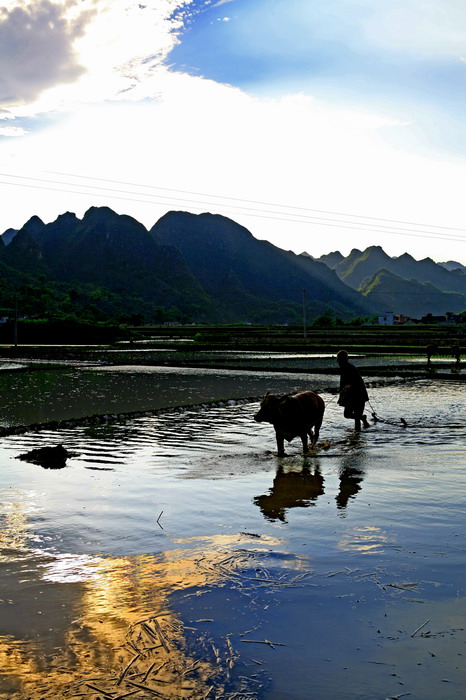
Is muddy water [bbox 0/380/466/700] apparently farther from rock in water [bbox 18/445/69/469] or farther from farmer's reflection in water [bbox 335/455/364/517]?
rock in water [bbox 18/445/69/469]

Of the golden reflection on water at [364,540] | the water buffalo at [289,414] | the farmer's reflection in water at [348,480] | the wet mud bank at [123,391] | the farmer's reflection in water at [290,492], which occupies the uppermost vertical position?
the water buffalo at [289,414]

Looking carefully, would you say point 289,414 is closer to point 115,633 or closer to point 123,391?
point 115,633

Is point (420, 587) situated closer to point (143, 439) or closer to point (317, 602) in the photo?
point (317, 602)

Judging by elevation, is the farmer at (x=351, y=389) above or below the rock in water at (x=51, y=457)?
above

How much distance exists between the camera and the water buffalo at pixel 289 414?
40.5 ft

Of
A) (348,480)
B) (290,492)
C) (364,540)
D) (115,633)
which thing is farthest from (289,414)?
(115,633)

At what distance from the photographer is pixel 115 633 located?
543 centimetres

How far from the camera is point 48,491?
1049cm

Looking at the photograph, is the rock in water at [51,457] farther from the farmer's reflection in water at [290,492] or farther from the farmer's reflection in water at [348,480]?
the farmer's reflection in water at [348,480]

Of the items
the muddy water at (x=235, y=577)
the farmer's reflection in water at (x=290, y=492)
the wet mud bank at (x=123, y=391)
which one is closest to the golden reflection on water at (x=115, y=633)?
the muddy water at (x=235, y=577)

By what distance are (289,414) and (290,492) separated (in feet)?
8.48

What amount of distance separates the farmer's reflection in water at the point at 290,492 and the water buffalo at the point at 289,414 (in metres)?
0.92

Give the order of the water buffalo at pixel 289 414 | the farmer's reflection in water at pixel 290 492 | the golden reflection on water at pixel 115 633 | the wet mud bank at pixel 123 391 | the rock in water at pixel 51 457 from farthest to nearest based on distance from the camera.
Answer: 1. the wet mud bank at pixel 123 391
2. the rock in water at pixel 51 457
3. the water buffalo at pixel 289 414
4. the farmer's reflection in water at pixel 290 492
5. the golden reflection on water at pixel 115 633

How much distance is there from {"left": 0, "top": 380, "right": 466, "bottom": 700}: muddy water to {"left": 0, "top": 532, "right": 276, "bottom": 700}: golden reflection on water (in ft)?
0.05
